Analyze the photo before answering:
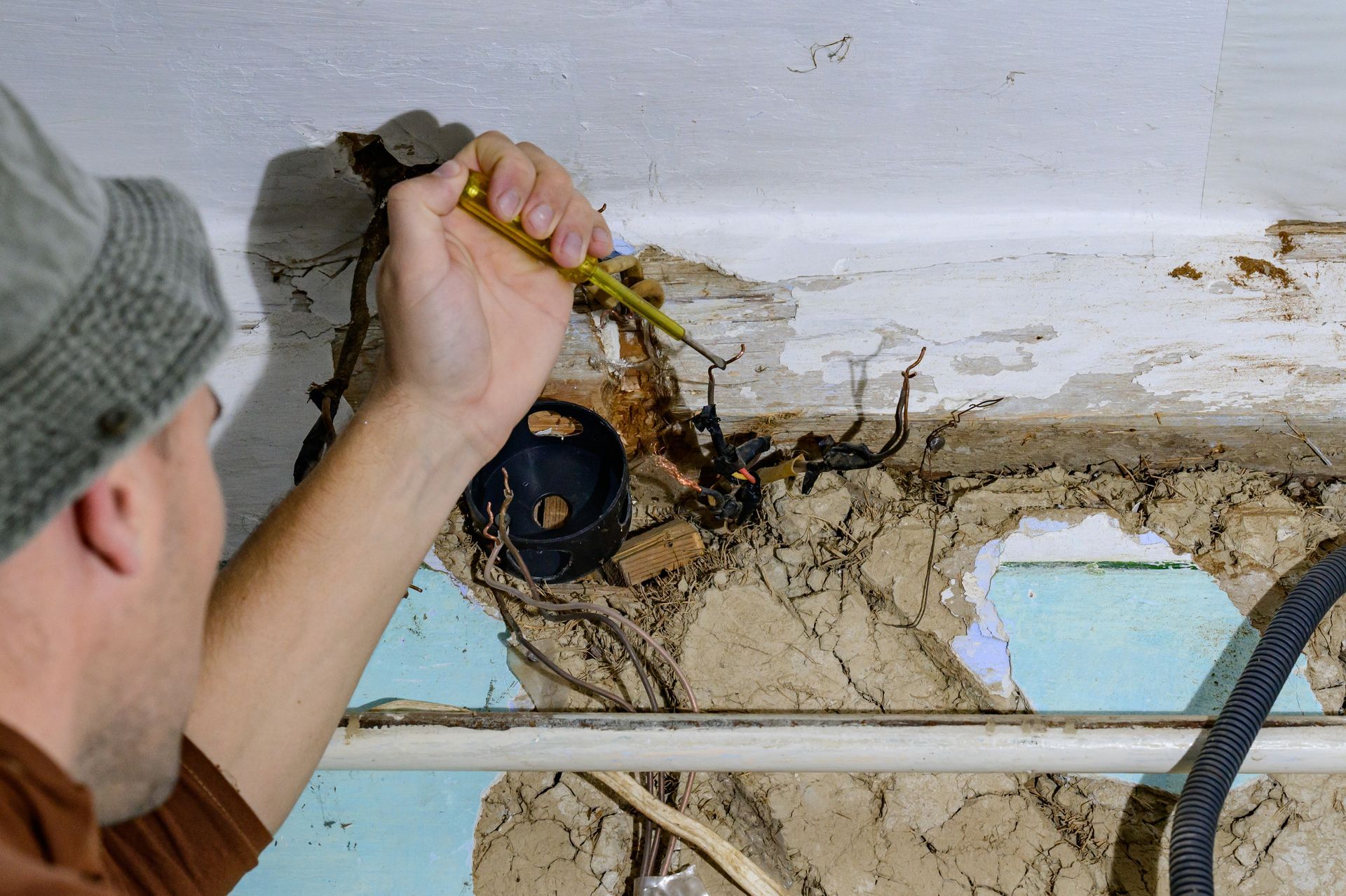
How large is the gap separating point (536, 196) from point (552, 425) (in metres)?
0.65

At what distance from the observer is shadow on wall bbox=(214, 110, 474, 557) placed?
3.92ft

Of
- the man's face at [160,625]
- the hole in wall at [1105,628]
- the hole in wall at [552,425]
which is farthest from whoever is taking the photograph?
the hole in wall at [552,425]

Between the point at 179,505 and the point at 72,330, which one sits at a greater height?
the point at 72,330

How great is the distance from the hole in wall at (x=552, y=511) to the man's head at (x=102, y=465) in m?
0.95

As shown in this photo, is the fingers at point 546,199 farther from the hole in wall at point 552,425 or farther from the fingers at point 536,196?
the hole in wall at point 552,425

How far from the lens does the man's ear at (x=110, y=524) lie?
1.68 feet

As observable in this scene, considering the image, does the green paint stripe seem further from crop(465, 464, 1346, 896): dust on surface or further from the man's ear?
the man's ear

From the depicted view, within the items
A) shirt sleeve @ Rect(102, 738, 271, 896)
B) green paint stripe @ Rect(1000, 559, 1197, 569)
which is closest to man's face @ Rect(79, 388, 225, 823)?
shirt sleeve @ Rect(102, 738, 271, 896)

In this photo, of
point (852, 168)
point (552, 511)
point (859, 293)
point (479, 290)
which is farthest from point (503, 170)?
point (552, 511)

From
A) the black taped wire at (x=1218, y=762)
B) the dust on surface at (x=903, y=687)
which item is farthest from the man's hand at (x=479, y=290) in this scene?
the black taped wire at (x=1218, y=762)

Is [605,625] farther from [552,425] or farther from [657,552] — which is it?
[552,425]

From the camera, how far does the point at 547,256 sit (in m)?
1.05

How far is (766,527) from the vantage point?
1.60 m

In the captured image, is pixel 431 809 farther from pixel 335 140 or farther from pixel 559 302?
pixel 335 140
